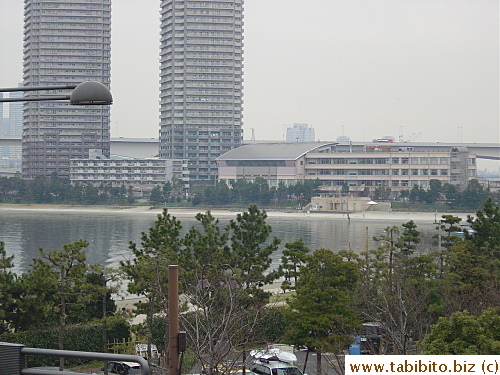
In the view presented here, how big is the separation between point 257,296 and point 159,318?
1.80m

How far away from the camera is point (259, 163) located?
60.7m

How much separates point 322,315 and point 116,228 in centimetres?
3264

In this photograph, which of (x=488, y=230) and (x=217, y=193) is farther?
(x=217, y=193)

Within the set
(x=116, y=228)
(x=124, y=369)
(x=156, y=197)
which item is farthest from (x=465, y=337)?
(x=156, y=197)

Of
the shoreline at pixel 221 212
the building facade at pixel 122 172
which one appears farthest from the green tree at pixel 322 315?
the building facade at pixel 122 172

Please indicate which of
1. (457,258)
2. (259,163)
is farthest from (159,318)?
(259,163)

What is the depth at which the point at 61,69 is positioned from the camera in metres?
67.8

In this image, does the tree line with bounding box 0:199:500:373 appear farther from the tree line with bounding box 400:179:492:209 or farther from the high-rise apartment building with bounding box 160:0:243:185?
the high-rise apartment building with bounding box 160:0:243:185

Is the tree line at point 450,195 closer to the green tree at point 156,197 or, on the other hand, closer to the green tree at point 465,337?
the green tree at point 156,197

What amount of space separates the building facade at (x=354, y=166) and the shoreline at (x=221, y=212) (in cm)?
661

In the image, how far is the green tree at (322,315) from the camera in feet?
31.9

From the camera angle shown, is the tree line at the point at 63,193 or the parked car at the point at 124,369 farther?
the tree line at the point at 63,193

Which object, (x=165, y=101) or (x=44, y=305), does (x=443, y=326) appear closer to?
(x=44, y=305)

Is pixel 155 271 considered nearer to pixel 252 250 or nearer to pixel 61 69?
pixel 252 250
